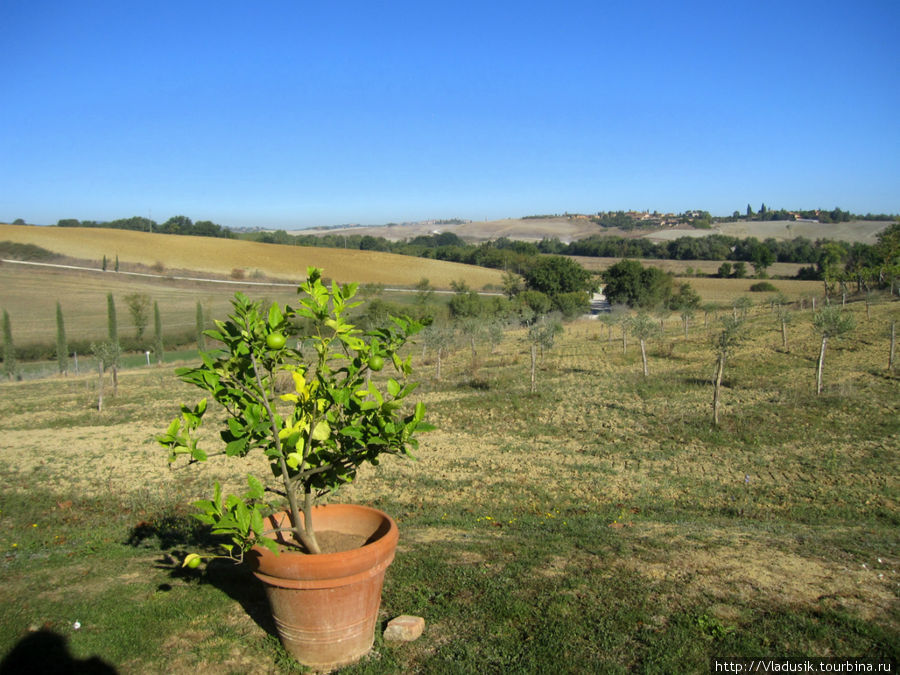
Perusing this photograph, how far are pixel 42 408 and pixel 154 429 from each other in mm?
6773

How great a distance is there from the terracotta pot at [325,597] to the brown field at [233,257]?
5502 cm

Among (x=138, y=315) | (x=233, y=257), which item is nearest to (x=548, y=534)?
(x=138, y=315)

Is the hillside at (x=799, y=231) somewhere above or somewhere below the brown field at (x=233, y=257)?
above

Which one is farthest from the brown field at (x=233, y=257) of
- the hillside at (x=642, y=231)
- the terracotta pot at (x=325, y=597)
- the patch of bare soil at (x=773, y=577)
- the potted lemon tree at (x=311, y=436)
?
the hillside at (x=642, y=231)

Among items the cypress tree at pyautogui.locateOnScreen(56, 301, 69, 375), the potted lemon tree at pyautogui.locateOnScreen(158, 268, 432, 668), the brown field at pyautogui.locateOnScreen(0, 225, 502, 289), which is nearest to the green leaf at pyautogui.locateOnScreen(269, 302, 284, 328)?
the potted lemon tree at pyautogui.locateOnScreen(158, 268, 432, 668)

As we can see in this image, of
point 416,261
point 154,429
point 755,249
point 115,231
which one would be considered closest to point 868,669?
point 154,429

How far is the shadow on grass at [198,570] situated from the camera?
4.33m

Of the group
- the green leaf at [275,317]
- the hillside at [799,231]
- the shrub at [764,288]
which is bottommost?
the shrub at [764,288]

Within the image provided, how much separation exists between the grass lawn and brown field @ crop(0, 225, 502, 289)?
146 feet

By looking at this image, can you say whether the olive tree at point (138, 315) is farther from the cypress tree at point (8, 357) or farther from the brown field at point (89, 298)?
the cypress tree at point (8, 357)

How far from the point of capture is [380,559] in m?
3.64

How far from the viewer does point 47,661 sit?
139 inches

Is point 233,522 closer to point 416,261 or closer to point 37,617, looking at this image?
point 37,617

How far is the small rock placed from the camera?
3965mm
